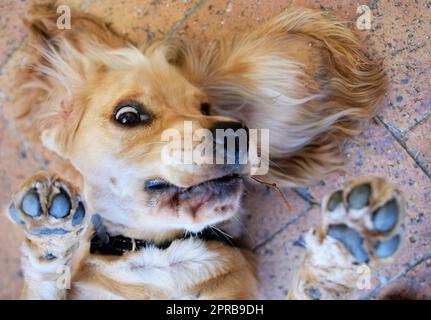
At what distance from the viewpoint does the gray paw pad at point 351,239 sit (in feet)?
3.54

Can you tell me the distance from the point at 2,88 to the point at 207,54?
0.73m

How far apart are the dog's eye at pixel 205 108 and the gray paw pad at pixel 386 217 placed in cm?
49

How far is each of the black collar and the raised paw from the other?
44 centimetres

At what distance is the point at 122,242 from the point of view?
4.71 ft

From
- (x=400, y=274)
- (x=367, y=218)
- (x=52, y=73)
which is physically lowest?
(x=400, y=274)

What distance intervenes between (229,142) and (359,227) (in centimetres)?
30

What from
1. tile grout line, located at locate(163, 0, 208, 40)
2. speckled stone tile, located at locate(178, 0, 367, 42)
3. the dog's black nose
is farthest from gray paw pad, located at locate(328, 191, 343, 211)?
tile grout line, located at locate(163, 0, 208, 40)

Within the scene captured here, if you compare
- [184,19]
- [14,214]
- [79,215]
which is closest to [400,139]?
[184,19]

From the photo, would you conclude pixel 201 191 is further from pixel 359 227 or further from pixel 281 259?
pixel 281 259

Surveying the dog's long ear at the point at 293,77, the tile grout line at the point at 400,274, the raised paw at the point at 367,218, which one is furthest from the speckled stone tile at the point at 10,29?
the tile grout line at the point at 400,274

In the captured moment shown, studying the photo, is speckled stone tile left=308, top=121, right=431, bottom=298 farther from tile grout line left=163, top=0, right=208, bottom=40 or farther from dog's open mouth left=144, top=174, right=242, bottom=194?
tile grout line left=163, top=0, right=208, bottom=40

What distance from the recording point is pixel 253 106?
1501 millimetres
